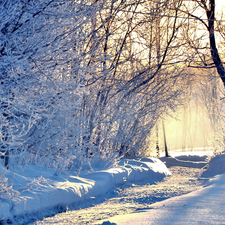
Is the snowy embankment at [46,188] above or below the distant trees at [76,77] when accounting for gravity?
below

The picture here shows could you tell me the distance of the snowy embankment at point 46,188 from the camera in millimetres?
3467

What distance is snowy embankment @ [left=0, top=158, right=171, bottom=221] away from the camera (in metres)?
3.47

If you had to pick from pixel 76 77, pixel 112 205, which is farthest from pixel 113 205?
pixel 76 77

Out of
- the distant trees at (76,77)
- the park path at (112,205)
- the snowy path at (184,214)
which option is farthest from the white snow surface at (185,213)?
the distant trees at (76,77)

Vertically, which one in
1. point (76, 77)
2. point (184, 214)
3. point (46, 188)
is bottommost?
point (184, 214)

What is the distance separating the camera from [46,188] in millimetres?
4051

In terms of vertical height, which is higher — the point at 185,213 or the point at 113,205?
the point at 185,213

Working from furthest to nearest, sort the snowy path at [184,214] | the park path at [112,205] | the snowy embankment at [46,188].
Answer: the park path at [112,205] → the snowy embankment at [46,188] → the snowy path at [184,214]

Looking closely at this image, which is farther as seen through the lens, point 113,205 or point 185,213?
point 113,205

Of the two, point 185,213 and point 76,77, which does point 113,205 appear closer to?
point 185,213

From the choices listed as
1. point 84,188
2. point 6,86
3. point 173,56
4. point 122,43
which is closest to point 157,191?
point 84,188

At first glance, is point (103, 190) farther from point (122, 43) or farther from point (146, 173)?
point (122, 43)

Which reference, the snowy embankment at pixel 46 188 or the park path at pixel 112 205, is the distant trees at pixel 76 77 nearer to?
the snowy embankment at pixel 46 188

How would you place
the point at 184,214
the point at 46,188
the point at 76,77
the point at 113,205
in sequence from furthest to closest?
the point at 76,77, the point at 113,205, the point at 46,188, the point at 184,214
